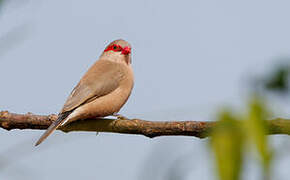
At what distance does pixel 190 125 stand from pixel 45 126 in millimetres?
1708

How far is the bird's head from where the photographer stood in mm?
6411

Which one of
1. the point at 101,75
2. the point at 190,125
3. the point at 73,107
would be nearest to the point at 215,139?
the point at 190,125

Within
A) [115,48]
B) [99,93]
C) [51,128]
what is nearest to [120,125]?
[51,128]

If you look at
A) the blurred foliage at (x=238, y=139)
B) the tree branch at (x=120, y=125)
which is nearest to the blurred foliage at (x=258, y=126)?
the blurred foliage at (x=238, y=139)

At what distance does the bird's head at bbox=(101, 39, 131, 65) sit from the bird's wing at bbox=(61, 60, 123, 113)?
474 millimetres

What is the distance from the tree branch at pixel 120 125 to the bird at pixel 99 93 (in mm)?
130

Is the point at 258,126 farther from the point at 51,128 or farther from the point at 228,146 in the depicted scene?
the point at 51,128

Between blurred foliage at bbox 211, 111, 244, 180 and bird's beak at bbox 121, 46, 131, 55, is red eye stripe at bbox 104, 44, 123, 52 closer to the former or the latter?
bird's beak at bbox 121, 46, 131, 55

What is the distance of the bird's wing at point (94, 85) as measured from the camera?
5070 millimetres

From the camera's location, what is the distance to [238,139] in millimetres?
1048

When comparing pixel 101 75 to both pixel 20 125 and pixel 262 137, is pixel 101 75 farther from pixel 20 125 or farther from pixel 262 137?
pixel 262 137

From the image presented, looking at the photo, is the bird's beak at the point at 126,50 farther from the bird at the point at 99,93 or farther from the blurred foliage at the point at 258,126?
the blurred foliage at the point at 258,126

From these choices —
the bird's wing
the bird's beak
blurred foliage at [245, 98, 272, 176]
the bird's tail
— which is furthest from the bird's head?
blurred foliage at [245, 98, 272, 176]

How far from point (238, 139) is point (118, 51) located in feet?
18.3
